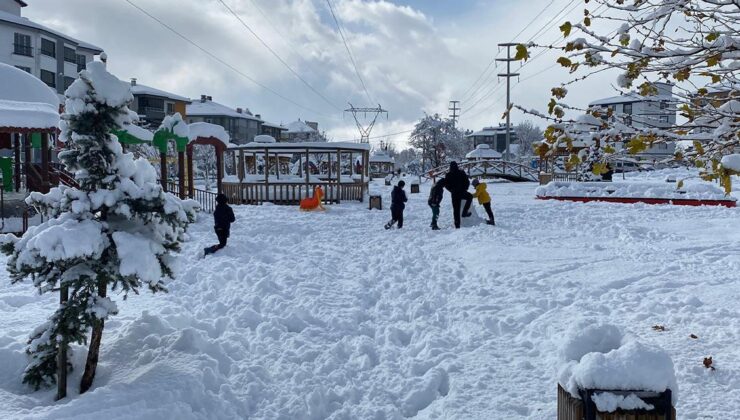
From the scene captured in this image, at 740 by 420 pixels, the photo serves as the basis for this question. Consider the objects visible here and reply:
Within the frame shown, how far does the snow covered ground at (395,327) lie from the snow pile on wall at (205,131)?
1010 cm

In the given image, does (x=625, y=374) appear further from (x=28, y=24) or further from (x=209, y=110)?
(x=209, y=110)

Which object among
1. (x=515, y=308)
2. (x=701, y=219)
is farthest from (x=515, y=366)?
(x=701, y=219)

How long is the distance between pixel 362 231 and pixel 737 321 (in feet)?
35.6

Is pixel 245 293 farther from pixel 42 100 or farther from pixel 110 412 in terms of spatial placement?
pixel 42 100

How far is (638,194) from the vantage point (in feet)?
74.7

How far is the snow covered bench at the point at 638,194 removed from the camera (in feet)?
69.2

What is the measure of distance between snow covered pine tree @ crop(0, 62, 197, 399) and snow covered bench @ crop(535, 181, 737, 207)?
21.1 meters

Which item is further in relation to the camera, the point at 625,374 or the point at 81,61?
the point at 81,61

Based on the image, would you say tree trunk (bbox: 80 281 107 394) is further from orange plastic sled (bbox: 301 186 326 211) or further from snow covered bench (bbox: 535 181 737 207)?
snow covered bench (bbox: 535 181 737 207)

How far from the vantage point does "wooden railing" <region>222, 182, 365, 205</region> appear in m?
26.2

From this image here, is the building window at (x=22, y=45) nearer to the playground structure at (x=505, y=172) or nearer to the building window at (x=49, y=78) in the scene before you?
the building window at (x=49, y=78)

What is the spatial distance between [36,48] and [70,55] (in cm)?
482

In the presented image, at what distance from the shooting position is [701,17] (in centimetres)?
359

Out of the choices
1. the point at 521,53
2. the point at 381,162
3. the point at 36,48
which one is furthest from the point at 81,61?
the point at 521,53
